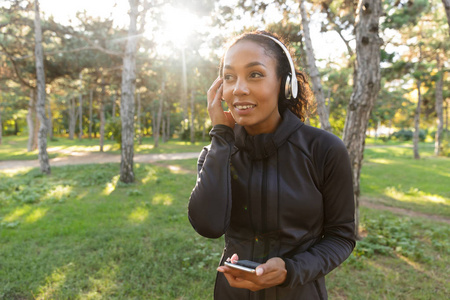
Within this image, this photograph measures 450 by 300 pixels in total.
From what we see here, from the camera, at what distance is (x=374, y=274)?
448cm

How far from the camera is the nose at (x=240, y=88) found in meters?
1.39

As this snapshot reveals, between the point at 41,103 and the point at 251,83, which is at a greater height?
the point at 41,103

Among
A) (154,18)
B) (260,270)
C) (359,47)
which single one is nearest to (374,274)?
(359,47)

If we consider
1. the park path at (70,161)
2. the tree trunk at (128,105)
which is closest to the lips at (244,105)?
the tree trunk at (128,105)

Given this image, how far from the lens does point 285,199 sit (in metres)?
1.35

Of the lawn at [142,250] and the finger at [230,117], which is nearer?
the finger at [230,117]

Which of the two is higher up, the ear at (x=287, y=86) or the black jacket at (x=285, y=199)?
the ear at (x=287, y=86)

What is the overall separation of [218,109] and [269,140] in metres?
0.34

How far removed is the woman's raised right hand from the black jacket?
87mm

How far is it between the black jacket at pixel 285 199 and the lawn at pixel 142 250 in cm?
291

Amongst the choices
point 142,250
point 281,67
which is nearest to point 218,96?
point 281,67

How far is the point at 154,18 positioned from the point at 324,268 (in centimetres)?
1331

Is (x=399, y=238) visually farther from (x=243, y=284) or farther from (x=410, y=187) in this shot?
(x=410, y=187)

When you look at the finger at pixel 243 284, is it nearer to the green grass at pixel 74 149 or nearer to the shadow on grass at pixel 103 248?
the shadow on grass at pixel 103 248
